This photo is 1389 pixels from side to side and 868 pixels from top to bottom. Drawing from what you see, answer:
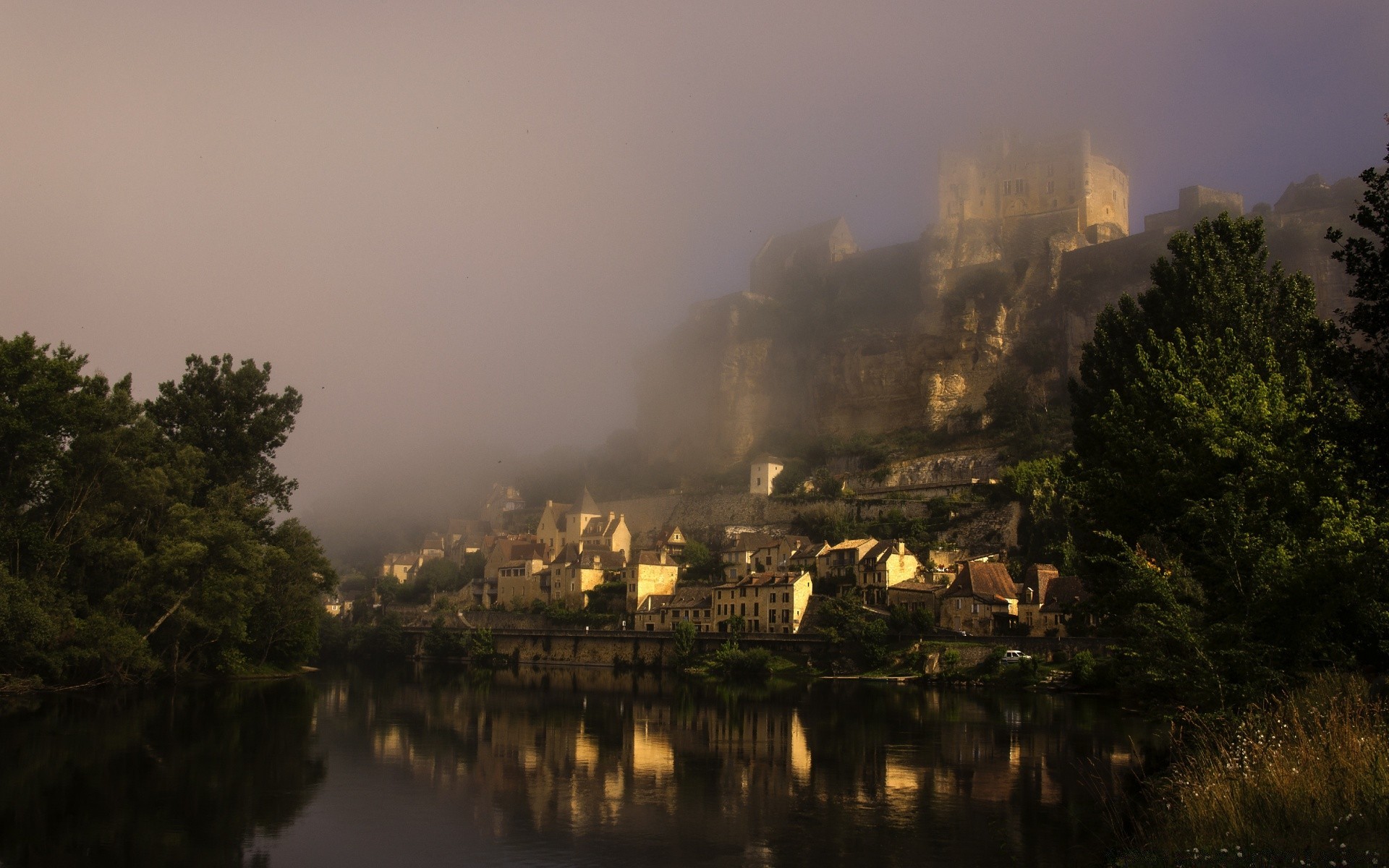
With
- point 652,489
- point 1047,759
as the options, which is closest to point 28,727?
point 1047,759

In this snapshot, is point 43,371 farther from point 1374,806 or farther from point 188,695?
point 1374,806

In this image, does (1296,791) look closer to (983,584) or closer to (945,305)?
(983,584)

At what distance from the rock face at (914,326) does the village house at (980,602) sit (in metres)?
34.1

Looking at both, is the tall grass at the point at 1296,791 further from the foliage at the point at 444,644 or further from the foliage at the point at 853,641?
the foliage at the point at 444,644

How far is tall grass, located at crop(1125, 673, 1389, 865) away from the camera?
11.0 m

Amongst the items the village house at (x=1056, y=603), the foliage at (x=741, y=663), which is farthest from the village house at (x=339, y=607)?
the village house at (x=1056, y=603)

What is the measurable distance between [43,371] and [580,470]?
99577 millimetres

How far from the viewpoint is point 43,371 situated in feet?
124

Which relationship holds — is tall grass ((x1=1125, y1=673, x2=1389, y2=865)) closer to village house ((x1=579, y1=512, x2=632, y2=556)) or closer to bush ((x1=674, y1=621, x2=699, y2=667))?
bush ((x1=674, y1=621, x2=699, y2=667))

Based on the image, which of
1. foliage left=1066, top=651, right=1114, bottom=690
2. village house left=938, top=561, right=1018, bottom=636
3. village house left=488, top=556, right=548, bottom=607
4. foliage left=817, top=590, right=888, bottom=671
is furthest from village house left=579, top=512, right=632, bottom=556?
foliage left=1066, top=651, right=1114, bottom=690

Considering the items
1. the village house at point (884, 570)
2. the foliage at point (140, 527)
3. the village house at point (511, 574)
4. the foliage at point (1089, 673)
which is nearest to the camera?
the foliage at point (140, 527)

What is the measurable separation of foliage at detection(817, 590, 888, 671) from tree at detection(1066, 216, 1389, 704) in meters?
32.0

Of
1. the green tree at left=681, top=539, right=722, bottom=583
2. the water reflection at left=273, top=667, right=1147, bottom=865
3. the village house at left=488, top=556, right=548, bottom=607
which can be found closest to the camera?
the water reflection at left=273, top=667, right=1147, bottom=865

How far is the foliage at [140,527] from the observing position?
3806 cm
